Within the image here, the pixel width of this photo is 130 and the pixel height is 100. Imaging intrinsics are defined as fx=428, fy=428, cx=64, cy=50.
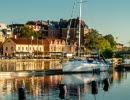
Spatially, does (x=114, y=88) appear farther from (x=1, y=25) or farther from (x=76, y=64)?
(x=1, y=25)

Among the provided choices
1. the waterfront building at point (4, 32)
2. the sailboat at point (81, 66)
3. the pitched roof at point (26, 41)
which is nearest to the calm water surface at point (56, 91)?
the sailboat at point (81, 66)

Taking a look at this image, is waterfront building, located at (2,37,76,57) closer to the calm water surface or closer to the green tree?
the green tree

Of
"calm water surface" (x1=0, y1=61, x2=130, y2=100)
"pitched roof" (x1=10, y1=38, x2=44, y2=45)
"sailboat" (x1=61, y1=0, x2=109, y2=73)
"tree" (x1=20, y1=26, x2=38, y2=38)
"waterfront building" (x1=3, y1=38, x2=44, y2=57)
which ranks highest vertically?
"tree" (x1=20, y1=26, x2=38, y2=38)

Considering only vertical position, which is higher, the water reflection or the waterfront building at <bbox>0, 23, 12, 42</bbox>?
the waterfront building at <bbox>0, 23, 12, 42</bbox>

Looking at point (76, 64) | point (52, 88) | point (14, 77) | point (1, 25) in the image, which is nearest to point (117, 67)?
point (76, 64)

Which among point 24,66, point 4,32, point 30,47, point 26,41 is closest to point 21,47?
point 26,41

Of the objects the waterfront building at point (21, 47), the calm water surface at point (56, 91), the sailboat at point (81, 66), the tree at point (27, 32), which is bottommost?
the calm water surface at point (56, 91)

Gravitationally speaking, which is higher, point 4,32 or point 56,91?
point 4,32

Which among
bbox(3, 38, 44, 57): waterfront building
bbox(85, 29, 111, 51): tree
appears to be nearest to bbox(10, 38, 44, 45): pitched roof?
bbox(3, 38, 44, 57): waterfront building

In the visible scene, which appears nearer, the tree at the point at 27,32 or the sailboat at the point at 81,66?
the sailboat at the point at 81,66

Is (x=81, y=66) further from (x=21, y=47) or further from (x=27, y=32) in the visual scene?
(x=27, y=32)

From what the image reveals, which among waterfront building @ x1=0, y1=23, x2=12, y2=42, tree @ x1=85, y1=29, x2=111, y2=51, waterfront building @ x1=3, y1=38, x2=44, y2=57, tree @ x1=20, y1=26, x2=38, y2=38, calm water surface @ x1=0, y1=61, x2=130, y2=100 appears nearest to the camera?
calm water surface @ x1=0, y1=61, x2=130, y2=100

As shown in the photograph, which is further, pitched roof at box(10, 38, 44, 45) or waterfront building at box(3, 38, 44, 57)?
pitched roof at box(10, 38, 44, 45)

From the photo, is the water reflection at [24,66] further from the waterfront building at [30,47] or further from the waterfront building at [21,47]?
the waterfront building at [21,47]
